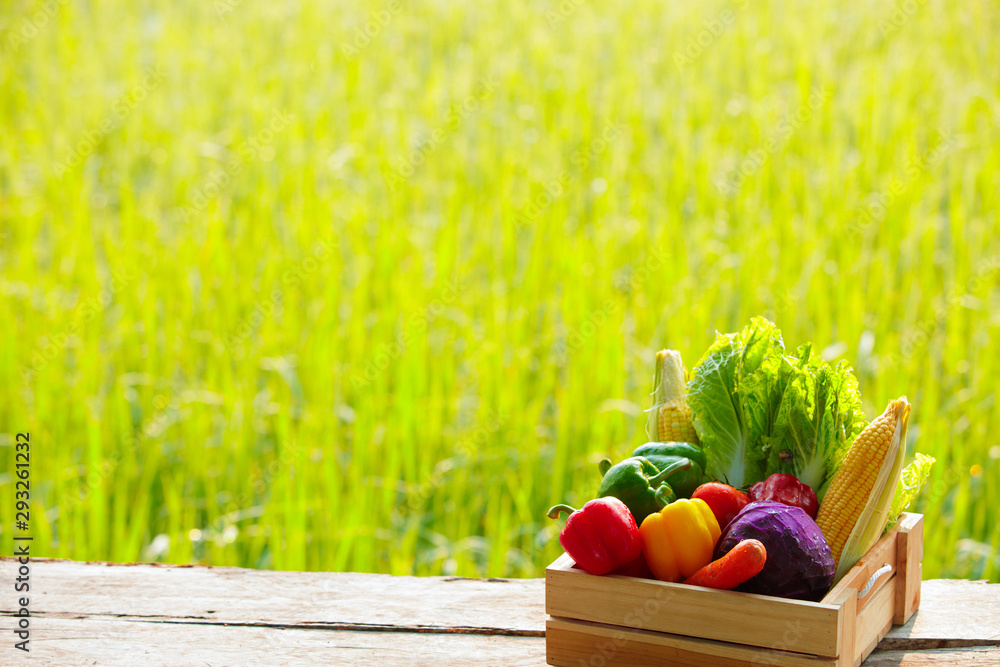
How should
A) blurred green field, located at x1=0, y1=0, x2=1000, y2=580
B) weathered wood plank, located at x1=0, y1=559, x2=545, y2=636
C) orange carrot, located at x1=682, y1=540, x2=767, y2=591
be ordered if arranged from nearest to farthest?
orange carrot, located at x1=682, y1=540, x2=767, y2=591, weathered wood plank, located at x1=0, y1=559, x2=545, y2=636, blurred green field, located at x1=0, y1=0, x2=1000, y2=580

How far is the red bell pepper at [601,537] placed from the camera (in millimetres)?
1265

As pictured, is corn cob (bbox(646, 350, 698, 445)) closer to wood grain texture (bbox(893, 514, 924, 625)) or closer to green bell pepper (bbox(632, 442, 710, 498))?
green bell pepper (bbox(632, 442, 710, 498))

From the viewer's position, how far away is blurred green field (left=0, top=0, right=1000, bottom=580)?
271cm

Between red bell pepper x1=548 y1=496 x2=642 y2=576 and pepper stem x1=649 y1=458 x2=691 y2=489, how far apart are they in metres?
0.13

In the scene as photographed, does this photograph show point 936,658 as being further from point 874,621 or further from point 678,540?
point 678,540

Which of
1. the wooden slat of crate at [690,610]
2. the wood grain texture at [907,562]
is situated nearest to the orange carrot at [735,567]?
the wooden slat of crate at [690,610]

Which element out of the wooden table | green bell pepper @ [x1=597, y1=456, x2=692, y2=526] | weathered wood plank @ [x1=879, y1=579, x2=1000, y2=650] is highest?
green bell pepper @ [x1=597, y1=456, x2=692, y2=526]

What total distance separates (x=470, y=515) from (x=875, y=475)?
1.56 metres

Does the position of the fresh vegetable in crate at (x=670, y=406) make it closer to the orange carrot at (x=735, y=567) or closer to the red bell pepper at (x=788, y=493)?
the red bell pepper at (x=788, y=493)

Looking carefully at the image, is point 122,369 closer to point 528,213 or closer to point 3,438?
point 3,438

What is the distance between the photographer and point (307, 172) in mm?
4188

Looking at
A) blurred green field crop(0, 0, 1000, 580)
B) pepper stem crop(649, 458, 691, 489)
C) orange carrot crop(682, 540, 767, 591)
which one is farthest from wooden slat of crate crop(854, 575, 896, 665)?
blurred green field crop(0, 0, 1000, 580)

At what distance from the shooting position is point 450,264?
3576mm

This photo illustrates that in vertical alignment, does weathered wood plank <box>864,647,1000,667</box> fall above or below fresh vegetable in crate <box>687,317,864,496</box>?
below
